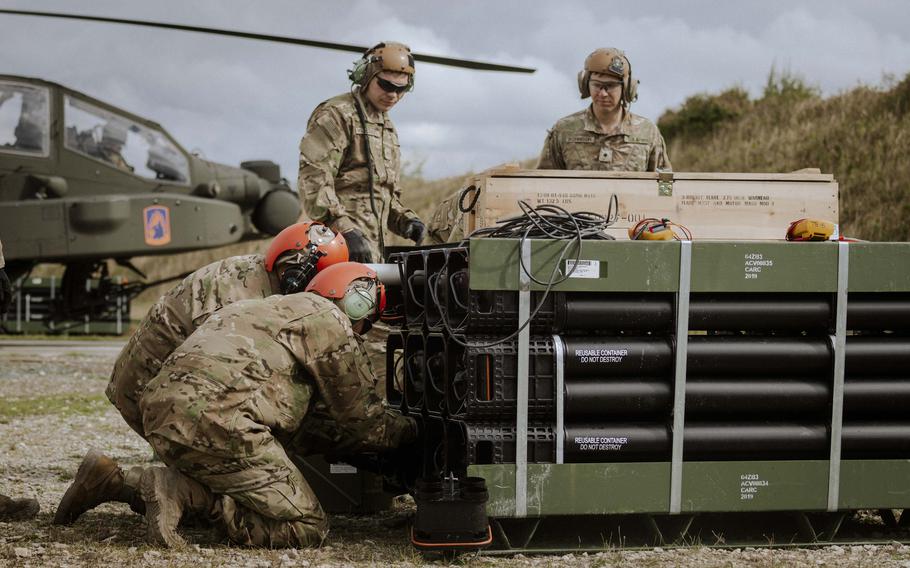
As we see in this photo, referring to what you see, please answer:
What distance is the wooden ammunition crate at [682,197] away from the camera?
5.72 meters

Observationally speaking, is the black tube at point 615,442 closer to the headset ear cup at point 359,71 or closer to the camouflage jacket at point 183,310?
the camouflage jacket at point 183,310

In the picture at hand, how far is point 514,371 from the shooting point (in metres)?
4.42

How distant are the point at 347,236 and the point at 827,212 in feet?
9.00

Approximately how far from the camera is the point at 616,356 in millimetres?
4496

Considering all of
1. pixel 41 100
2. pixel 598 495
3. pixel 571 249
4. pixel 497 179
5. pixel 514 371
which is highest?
pixel 41 100

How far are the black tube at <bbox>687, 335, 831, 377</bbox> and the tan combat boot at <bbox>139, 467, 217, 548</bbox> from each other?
225 centimetres

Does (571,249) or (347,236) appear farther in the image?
(347,236)

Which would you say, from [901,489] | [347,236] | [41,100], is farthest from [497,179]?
[41,100]

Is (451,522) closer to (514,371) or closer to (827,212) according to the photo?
(514,371)

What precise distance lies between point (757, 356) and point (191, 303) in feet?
8.81

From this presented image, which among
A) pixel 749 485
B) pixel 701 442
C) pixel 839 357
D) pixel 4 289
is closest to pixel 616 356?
pixel 701 442

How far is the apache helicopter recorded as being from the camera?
1318cm

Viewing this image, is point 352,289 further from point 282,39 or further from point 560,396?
point 282,39

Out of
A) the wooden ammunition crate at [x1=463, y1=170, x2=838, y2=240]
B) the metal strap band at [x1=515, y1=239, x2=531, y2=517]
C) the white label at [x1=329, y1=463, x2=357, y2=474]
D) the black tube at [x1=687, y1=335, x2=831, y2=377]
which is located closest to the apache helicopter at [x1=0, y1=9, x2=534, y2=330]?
the wooden ammunition crate at [x1=463, y1=170, x2=838, y2=240]
